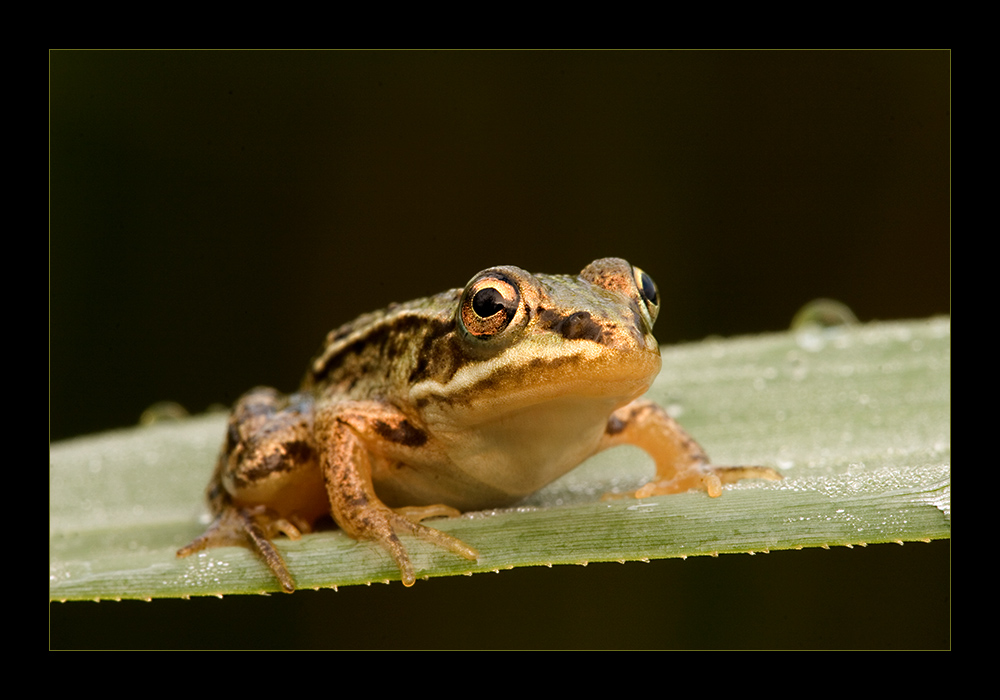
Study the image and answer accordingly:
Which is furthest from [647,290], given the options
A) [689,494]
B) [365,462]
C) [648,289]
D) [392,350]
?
[365,462]

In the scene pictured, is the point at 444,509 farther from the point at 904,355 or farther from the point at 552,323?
the point at 904,355

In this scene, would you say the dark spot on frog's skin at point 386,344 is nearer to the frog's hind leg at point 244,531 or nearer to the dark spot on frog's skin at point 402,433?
the dark spot on frog's skin at point 402,433

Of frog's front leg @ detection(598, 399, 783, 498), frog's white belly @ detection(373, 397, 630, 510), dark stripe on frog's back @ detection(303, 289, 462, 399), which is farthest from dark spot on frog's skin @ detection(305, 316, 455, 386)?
frog's front leg @ detection(598, 399, 783, 498)

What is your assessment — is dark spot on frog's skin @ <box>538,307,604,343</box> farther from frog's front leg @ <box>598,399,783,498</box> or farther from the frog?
frog's front leg @ <box>598,399,783,498</box>

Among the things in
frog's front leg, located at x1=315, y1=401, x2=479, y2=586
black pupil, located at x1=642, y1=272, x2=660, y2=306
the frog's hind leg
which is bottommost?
the frog's hind leg

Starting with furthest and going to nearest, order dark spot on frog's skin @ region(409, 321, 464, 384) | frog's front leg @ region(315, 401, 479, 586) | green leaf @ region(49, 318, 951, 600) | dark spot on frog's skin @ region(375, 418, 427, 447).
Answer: dark spot on frog's skin @ region(375, 418, 427, 447)
dark spot on frog's skin @ region(409, 321, 464, 384)
frog's front leg @ region(315, 401, 479, 586)
green leaf @ region(49, 318, 951, 600)

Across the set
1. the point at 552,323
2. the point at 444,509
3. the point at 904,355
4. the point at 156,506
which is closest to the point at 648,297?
the point at 552,323

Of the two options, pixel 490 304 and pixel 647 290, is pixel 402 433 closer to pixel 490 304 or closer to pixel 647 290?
pixel 490 304
